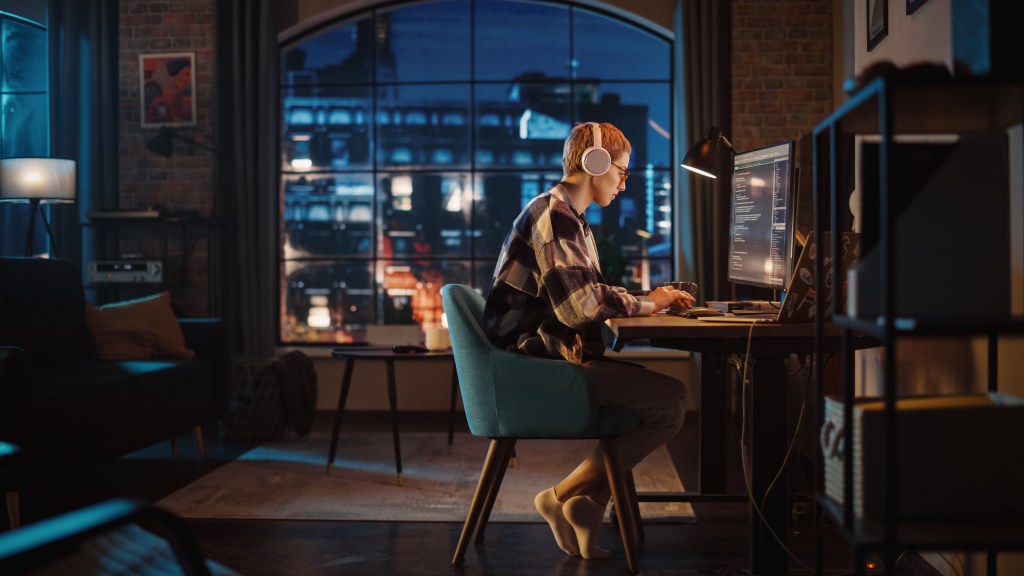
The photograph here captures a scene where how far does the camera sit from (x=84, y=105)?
5.91 metres

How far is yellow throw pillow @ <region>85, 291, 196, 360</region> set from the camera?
4406 mm

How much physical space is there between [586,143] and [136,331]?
103 inches

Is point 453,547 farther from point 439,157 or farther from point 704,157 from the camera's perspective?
point 439,157

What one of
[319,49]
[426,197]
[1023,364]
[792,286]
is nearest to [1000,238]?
[1023,364]

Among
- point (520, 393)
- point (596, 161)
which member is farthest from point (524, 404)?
point (596, 161)

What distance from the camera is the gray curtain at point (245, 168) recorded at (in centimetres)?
577

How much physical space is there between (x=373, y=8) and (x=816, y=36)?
2.76m

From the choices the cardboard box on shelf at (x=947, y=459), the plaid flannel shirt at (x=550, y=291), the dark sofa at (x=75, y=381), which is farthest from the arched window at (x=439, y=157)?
the cardboard box on shelf at (x=947, y=459)

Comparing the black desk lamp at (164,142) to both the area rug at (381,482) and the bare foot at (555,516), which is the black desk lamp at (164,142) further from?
the bare foot at (555,516)

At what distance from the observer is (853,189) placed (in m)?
3.35

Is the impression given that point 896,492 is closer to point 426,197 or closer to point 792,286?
point 792,286

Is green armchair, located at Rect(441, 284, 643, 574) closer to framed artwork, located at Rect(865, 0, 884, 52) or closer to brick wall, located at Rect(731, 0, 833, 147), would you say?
framed artwork, located at Rect(865, 0, 884, 52)

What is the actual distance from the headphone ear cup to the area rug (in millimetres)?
1287

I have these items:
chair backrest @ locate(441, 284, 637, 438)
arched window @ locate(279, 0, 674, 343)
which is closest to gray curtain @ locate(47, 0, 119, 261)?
arched window @ locate(279, 0, 674, 343)
